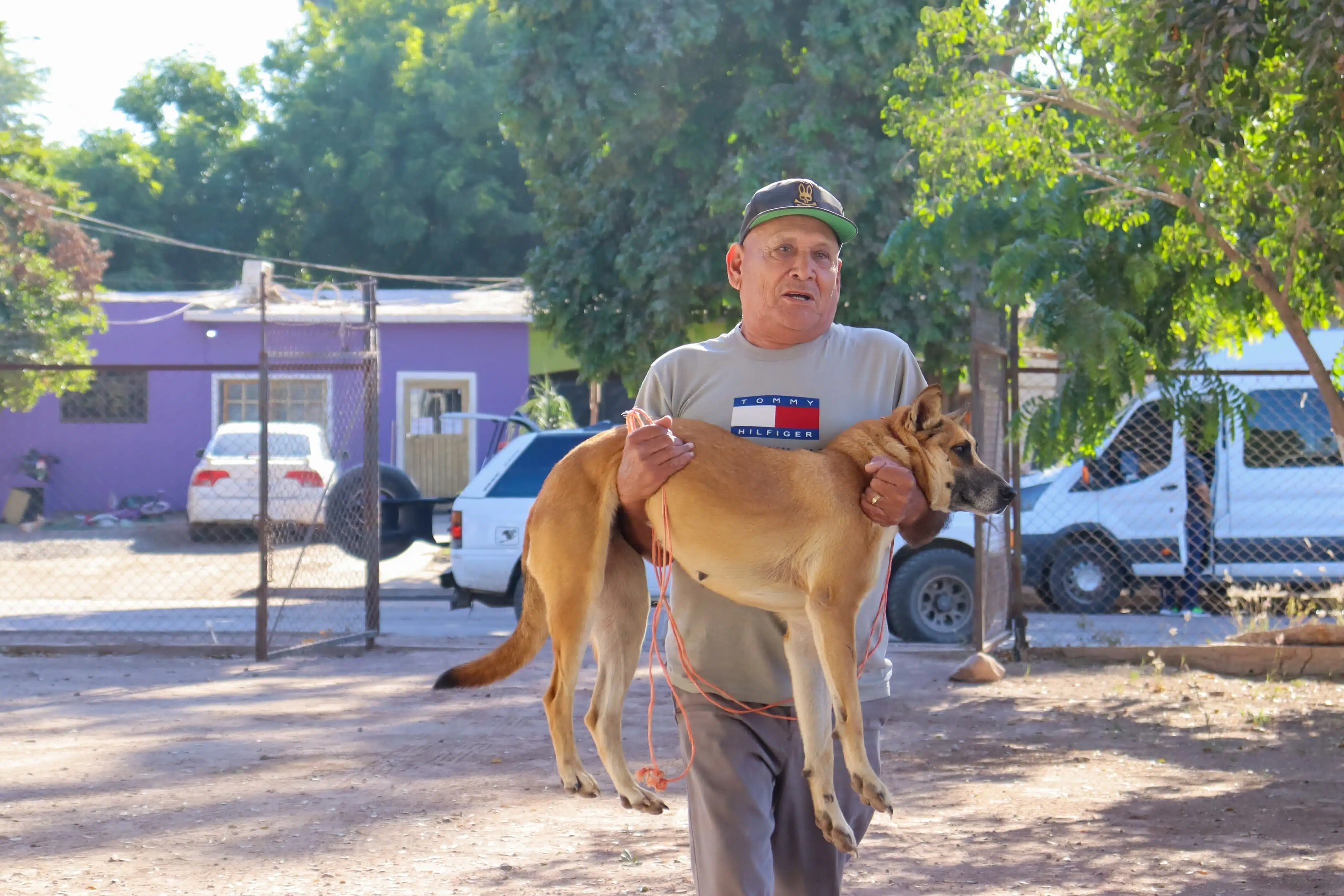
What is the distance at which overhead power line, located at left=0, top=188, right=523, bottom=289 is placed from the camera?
30250mm

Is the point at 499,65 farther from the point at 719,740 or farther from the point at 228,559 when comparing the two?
the point at 719,740

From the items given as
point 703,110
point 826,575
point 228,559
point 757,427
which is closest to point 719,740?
point 826,575

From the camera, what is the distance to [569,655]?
3029mm

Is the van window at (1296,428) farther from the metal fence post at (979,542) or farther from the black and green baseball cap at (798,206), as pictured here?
the black and green baseball cap at (798,206)

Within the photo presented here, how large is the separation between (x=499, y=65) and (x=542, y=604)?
45.5ft

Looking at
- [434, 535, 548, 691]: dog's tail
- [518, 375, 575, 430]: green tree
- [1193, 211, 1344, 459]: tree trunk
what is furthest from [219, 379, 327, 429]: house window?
[434, 535, 548, 691]: dog's tail

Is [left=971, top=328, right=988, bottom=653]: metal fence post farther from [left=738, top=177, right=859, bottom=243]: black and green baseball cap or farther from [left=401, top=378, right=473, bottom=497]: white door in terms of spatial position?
[left=401, top=378, right=473, bottom=497]: white door

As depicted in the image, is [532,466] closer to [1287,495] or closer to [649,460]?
[1287,495]

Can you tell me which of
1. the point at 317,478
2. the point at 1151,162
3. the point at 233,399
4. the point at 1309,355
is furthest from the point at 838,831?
the point at 233,399

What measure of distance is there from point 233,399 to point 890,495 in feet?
76.1

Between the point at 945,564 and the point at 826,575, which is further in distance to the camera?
the point at 945,564

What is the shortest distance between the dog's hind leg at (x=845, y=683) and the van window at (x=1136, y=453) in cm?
991

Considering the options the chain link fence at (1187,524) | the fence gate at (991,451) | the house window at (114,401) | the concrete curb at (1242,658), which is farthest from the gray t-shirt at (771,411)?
the house window at (114,401)

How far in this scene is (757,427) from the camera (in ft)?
10.3
